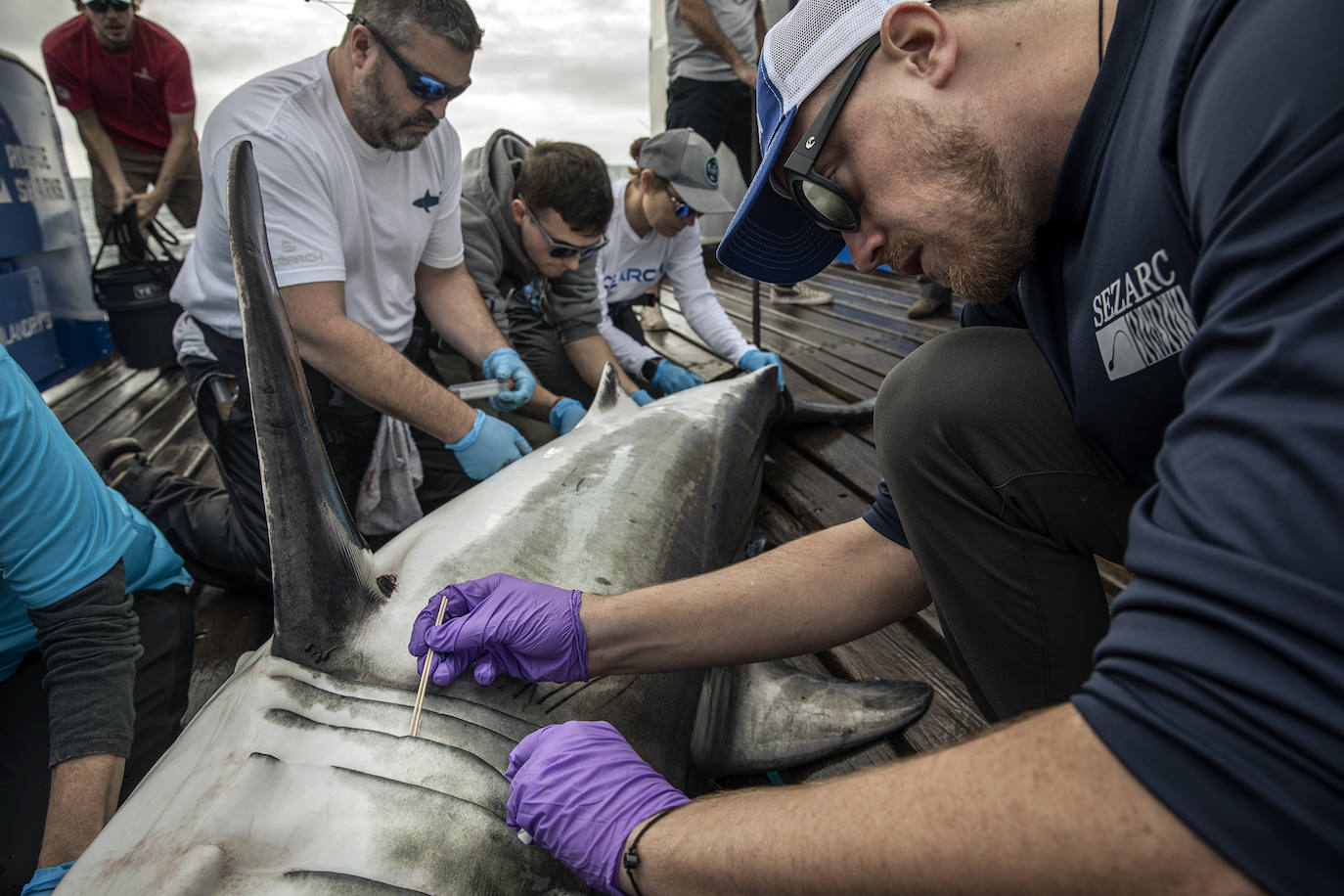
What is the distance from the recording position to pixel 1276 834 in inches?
21.1

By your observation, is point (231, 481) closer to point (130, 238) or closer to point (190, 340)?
point (190, 340)

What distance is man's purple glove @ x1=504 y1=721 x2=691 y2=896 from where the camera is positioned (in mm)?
1015

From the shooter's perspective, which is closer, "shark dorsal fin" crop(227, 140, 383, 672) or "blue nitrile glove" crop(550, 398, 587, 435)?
"shark dorsal fin" crop(227, 140, 383, 672)

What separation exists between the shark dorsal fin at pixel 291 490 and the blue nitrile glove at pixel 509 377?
1.59 m

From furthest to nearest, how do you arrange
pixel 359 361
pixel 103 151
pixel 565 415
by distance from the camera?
pixel 103 151
pixel 565 415
pixel 359 361

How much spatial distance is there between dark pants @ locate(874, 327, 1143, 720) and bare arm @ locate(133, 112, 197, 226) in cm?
569

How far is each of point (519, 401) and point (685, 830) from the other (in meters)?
2.20

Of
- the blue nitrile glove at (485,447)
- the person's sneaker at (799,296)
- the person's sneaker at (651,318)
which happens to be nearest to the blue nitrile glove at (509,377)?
the blue nitrile glove at (485,447)

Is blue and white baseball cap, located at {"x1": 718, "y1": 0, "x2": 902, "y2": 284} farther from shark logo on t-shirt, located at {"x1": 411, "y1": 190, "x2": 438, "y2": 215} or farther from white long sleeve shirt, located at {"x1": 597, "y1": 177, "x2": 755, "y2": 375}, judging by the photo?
white long sleeve shirt, located at {"x1": 597, "y1": 177, "x2": 755, "y2": 375}

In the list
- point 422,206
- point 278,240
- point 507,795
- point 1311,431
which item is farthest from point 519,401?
point 1311,431

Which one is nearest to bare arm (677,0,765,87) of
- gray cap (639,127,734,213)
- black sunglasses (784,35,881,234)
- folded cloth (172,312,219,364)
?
gray cap (639,127,734,213)

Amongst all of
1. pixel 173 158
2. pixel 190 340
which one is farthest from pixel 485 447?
pixel 173 158

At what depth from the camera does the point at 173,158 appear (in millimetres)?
5281

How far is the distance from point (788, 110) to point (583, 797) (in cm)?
116
